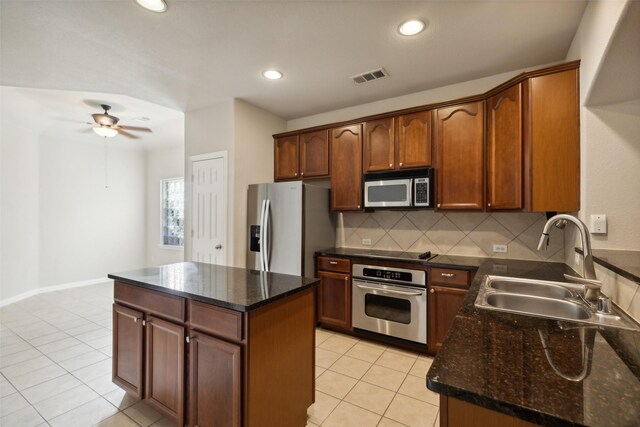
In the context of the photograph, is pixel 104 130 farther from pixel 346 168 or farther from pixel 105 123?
pixel 346 168

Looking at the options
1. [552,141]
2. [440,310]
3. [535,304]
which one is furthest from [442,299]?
[552,141]

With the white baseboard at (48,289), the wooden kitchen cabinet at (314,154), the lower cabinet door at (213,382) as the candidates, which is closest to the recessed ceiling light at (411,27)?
the wooden kitchen cabinet at (314,154)

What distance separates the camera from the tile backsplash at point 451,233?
2654 mm

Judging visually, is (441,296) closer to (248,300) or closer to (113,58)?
(248,300)

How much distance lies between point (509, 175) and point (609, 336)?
63.0 inches

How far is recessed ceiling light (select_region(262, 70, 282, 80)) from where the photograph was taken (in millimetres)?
2713

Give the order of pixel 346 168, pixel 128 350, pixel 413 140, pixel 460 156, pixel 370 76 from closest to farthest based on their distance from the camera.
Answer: pixel 128 350 → pixel 460 156 → pixel 370 76 → pixel 413 140 → pixel 346 168

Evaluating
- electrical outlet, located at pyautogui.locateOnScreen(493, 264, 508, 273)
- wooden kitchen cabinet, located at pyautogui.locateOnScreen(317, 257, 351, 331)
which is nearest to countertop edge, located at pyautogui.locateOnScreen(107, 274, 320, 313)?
wooden kitchen cabinet, located at pyautogui.locateOnScreen(317, 257, 351, 331)

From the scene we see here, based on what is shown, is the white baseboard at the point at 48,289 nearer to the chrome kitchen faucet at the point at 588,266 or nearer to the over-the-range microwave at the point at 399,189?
the over-the-range microwave at the point at 399,189

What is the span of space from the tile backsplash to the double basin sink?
3.57ft

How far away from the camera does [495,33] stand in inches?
83.4

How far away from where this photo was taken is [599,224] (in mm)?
1753

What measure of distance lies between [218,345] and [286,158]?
106 inches

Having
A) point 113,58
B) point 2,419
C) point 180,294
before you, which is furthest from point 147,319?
point 113,58
